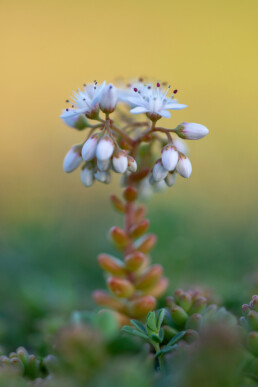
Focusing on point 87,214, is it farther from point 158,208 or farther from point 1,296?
point 1,296

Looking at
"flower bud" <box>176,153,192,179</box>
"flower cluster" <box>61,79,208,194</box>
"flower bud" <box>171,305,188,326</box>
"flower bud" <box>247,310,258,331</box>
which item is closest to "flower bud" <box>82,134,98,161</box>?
"flower cluster" <box>61,79,208,194</box>

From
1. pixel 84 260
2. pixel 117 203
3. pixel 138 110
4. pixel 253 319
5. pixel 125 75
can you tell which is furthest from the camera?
pixel 125 75

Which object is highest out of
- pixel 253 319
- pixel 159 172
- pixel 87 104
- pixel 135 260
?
pixel 87 104

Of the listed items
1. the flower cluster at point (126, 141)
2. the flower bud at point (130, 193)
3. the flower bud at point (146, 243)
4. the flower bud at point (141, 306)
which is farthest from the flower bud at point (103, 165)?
the flower bud at point (141, 306)

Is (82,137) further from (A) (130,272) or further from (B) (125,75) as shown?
(A) (130,272)

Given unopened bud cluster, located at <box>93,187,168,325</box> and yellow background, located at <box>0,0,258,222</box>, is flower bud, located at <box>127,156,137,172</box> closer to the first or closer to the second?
unopened bud cluster, located at <box>93,187,168,325</box>

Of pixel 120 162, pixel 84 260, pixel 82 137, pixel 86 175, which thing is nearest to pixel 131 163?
pixel 120 162
